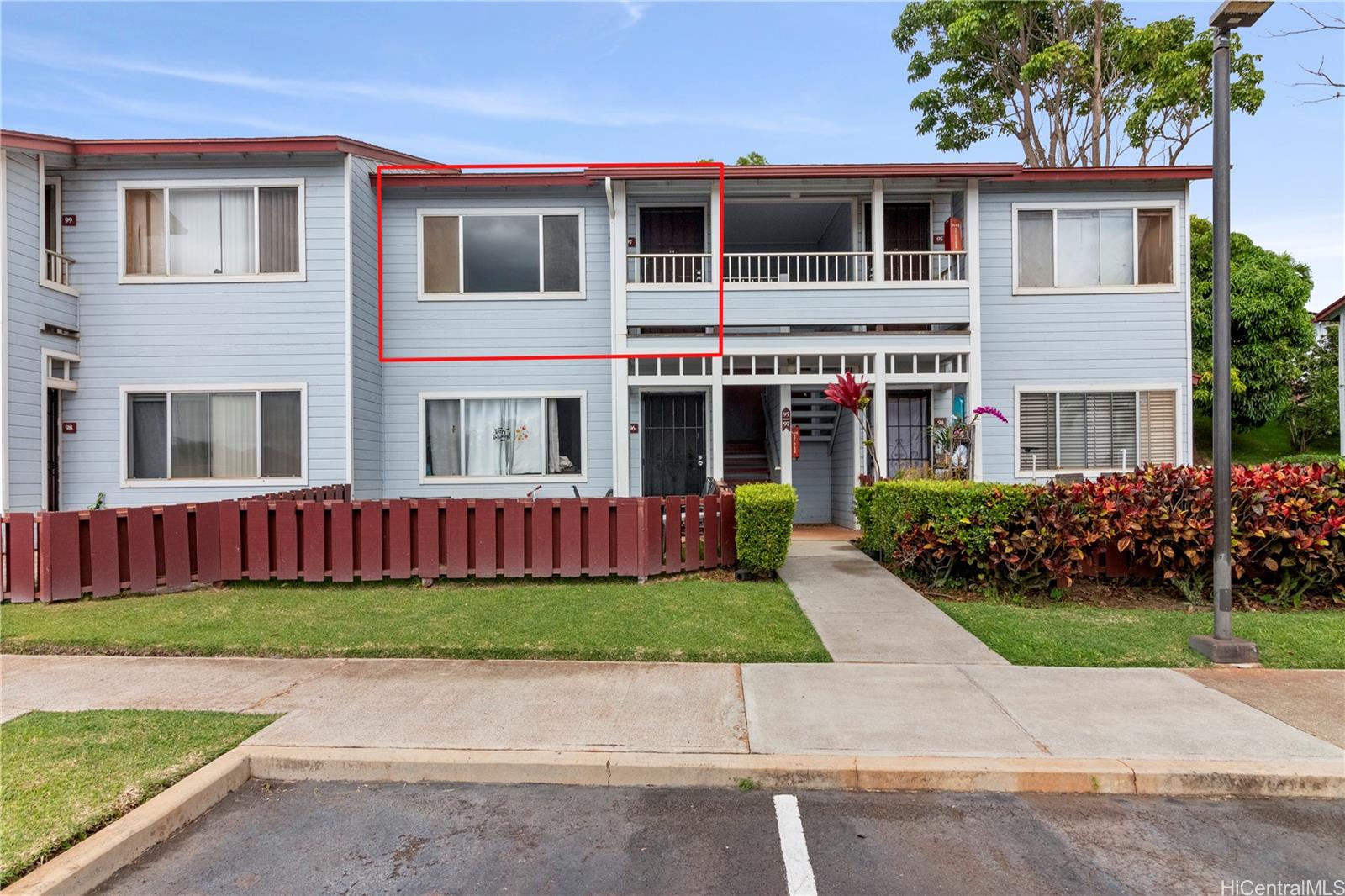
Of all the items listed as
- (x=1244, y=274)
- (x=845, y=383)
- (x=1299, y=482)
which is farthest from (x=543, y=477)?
(x=1244, y=274)

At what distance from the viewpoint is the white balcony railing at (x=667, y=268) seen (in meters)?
13.5

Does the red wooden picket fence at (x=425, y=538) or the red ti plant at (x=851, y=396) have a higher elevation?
the red ti plant at (x=851, y=396)

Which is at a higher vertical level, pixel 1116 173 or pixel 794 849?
pixel 1116 173

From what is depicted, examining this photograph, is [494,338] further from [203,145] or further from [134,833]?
[134,833]

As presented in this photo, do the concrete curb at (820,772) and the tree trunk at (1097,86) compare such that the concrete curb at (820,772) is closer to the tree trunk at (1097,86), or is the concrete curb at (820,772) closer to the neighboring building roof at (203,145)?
the neighboring building roof at (203,145)

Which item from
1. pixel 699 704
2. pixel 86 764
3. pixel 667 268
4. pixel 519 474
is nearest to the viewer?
pixel 86 764

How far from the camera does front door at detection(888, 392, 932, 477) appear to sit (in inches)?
573

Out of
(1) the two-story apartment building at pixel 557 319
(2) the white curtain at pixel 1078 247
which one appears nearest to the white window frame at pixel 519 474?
(1) the two-story apartment building at pixel 557 319

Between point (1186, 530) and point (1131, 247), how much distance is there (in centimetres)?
773

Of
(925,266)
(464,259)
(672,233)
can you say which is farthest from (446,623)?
(925,266)

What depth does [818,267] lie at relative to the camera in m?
13.5

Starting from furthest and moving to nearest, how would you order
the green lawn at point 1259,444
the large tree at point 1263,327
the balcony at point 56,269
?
the green lawn at point 1259,444 → the large tree at point 1263,327 → the balcony at point 56,269

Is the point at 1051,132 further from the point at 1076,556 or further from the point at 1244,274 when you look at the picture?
the point at 1076,556

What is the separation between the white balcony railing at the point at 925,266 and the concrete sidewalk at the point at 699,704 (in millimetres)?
8810
